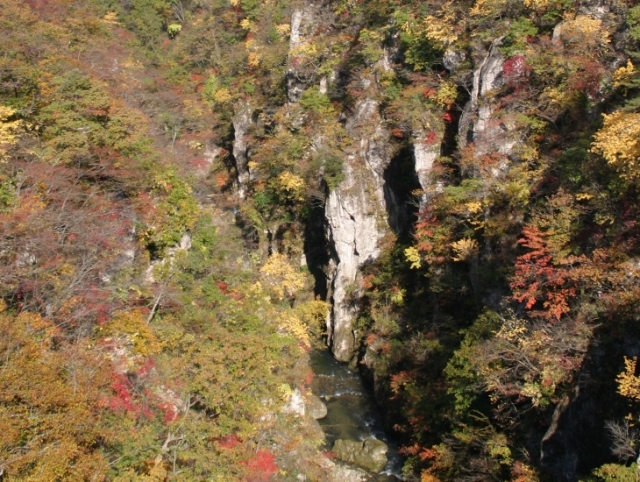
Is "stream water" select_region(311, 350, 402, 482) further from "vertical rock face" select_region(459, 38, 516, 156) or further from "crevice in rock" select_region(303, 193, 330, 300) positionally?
"vertical rock face" select_region(459, 38, 516, 156)

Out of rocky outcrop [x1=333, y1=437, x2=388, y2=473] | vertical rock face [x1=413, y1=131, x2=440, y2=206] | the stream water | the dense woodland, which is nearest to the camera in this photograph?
the dense woodland

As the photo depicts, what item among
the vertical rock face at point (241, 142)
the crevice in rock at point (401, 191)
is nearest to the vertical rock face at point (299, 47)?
the vertical rock face at point (241, 142)

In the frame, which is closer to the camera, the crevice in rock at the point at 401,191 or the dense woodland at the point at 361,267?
the dense woodland at the point at 361,267

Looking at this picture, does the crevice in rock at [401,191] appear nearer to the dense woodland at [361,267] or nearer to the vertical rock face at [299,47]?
the dense woodland at [361,267]

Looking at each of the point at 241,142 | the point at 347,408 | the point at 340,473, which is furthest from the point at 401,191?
the point at 340,473

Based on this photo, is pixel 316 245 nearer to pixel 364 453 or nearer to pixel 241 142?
pixel 241 142

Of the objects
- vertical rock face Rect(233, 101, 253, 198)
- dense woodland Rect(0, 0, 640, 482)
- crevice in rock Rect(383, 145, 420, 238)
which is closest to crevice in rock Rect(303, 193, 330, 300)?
dense woodland Rect(0, 0, 640, 482)
